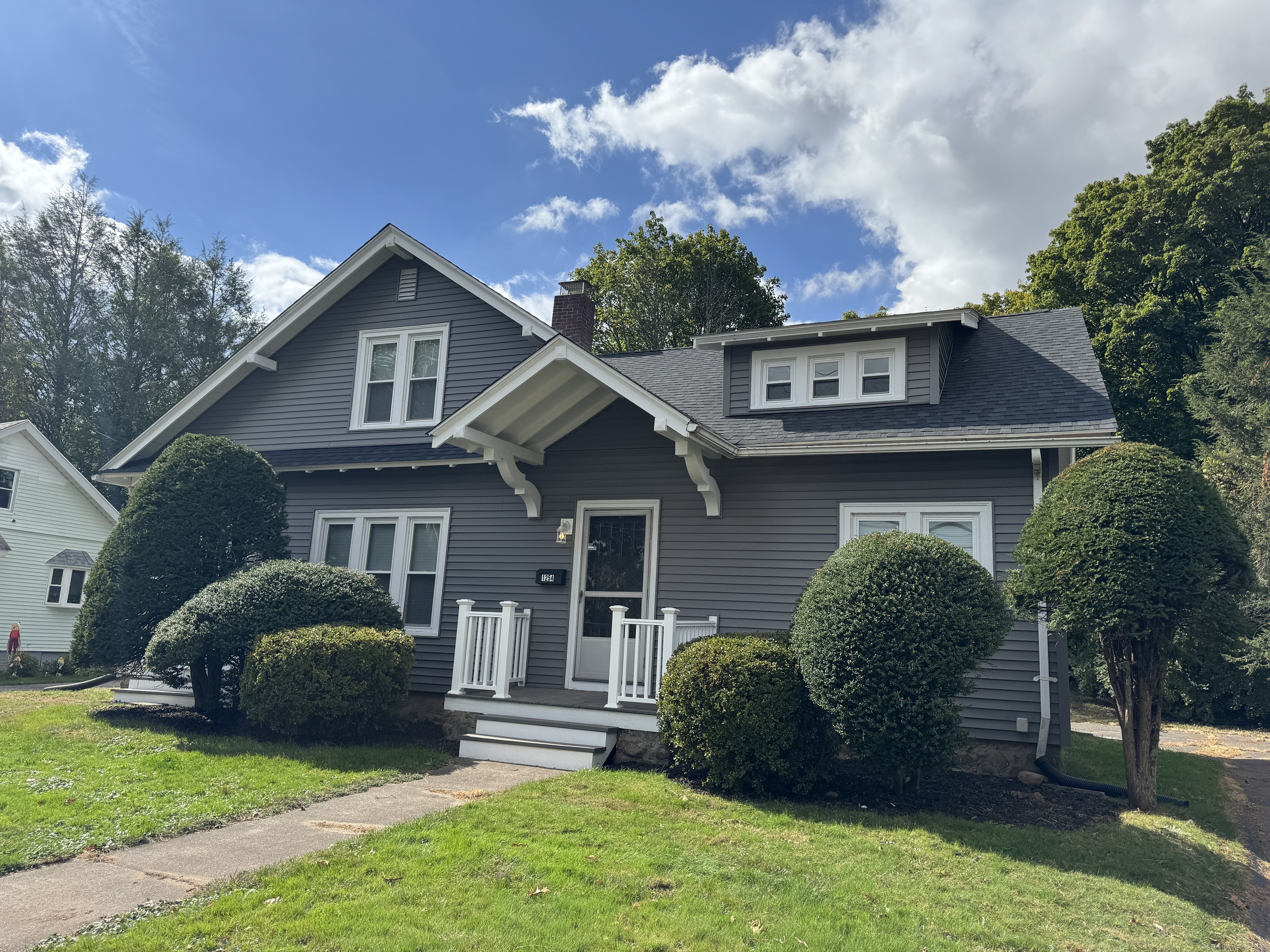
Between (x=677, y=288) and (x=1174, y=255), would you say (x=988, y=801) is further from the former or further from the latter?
(x=677, y=288)

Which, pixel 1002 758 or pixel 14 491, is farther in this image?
pixel 14 491

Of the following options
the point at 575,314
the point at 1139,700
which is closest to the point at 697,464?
the point at 575,314

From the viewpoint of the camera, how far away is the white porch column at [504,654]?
883cm

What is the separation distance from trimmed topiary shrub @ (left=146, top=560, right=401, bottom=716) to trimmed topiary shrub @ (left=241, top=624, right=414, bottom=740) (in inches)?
17.6

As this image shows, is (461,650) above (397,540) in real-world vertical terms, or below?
below

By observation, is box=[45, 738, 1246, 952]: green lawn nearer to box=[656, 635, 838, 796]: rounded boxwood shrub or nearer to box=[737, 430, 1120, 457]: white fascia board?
box=[656, 635, 838, 796]: rounded boxwood shrub

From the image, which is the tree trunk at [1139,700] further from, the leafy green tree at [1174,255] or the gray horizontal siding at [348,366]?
the leafy green tree at [1174,255]

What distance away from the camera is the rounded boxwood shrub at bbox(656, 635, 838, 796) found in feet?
21.4

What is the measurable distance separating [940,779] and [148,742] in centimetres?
802

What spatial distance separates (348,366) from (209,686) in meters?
5.33

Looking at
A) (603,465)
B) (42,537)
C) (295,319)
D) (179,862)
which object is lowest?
(179,862)

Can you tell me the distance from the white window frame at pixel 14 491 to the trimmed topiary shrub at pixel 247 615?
16.0m

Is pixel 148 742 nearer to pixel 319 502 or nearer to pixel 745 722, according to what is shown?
pixel 319 502

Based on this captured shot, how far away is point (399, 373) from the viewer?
12094mm
